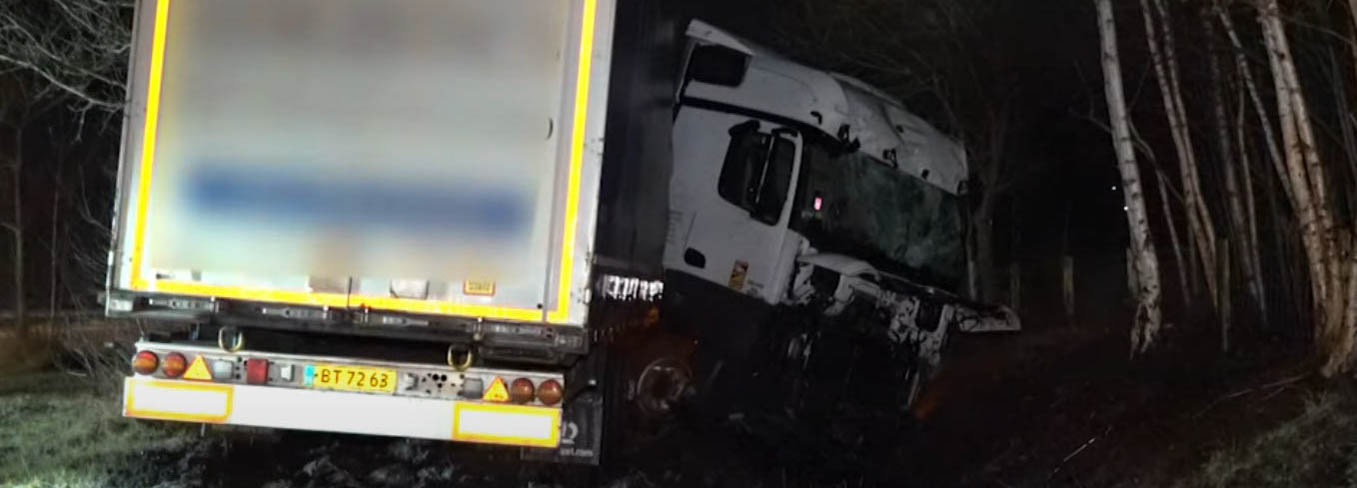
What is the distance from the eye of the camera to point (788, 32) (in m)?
18.6

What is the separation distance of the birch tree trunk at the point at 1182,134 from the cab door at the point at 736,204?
11.0ft

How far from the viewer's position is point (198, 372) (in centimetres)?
610

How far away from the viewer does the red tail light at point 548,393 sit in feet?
20.4

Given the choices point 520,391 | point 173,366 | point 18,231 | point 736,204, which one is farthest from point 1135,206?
point 18,231

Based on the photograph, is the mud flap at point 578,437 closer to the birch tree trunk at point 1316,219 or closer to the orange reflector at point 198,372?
the orange reflector at point 198,372

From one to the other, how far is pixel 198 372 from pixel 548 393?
1684mm

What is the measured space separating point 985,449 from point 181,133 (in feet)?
22.9

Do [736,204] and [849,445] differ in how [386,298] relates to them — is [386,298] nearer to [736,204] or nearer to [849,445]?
[849,445]

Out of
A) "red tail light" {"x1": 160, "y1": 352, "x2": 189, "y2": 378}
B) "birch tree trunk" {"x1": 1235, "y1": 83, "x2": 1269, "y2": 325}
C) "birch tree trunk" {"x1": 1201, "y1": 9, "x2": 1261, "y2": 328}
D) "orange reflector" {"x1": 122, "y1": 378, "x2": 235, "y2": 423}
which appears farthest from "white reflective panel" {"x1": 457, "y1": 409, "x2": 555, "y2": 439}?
"birch tree trunk" {"x1": 1235, "y1": 83, "x2": 1269, "y2": 325}

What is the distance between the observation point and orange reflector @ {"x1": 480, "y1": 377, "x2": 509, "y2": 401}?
243 inches

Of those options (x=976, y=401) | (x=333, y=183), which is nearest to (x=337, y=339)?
(x=333, y=183)

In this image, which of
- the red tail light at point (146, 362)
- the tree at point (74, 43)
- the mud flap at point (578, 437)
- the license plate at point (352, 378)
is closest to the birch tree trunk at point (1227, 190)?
the mud flap at point (578, 437)

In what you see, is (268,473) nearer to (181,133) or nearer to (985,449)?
(181,133)

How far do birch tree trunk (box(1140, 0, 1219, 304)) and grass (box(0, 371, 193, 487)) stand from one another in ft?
28.6
